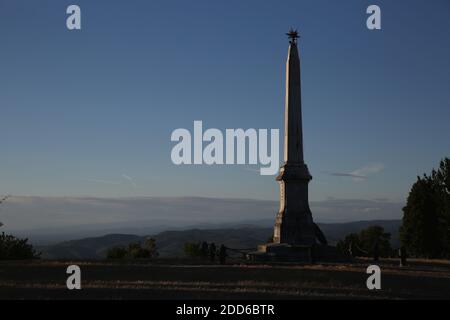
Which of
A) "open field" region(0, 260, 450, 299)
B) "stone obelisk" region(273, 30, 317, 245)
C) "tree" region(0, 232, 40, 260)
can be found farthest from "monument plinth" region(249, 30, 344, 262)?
"tree" region(0, 232, 40, 260)

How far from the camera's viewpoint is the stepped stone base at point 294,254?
30641mm

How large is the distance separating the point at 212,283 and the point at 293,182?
561 inches

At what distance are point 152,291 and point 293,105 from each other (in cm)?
1908

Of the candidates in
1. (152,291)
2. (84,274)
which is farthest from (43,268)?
(152,291)

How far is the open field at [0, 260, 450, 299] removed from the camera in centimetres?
1627

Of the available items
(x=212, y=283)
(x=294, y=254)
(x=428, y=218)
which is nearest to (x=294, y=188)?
(x=294, y=254)

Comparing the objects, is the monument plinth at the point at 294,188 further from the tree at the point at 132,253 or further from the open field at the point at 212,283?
the tree at the point at 132,253

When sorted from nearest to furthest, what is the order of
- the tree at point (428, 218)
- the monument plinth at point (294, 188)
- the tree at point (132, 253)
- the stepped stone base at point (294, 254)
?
the stepped stone base at point (294, 254)
the monument plinth at point (294, 188)
the tree at point (428, 218)
the tree at point (132, 253)

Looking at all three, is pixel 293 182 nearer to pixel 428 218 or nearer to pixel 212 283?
pixel 212 283

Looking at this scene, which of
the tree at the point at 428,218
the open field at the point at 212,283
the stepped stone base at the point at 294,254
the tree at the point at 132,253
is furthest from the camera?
the tree at the point at 132,253

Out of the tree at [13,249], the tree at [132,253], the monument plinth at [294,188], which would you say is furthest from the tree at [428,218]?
the tree at [13,249]

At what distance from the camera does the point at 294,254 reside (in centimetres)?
3102

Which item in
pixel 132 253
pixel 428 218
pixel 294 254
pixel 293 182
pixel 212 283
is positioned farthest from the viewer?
pixel 132 253
